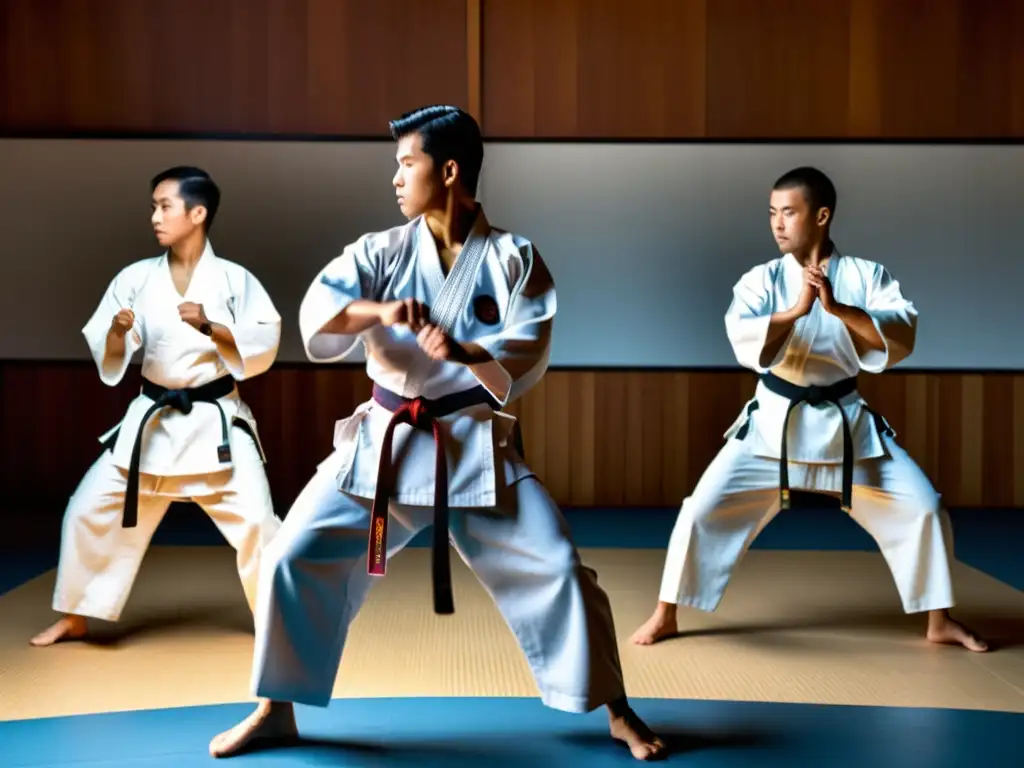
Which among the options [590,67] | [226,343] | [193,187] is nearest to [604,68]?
[590,67]

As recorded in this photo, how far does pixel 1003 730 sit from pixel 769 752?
0.57 metres

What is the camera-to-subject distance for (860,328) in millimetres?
3195

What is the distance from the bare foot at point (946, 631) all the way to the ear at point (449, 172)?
1.95m

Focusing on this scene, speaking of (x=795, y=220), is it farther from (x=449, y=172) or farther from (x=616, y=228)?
(x=616, y=228)

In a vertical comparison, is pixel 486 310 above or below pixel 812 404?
above

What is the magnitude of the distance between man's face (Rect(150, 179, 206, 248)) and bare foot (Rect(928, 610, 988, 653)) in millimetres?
2443

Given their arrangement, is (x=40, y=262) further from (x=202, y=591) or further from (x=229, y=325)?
(x=229, y=325)

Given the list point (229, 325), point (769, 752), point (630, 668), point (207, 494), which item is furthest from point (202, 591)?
point (769, 752)

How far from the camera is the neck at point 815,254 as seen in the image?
351 centimetres

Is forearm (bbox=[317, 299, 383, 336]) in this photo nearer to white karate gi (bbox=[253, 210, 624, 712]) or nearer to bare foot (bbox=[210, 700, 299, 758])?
white karate gi (bbox=[253, 210, 624, 712])

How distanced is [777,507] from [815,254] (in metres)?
0.75

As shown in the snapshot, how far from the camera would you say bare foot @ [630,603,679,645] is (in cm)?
345

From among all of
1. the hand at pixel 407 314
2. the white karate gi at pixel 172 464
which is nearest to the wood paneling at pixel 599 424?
the white karate gi at pixel 172 464

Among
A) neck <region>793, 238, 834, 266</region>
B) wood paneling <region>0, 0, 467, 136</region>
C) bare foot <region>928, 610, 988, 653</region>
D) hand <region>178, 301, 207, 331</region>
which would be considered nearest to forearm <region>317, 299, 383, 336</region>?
hand <region>178, 301, 207, 331</region>
